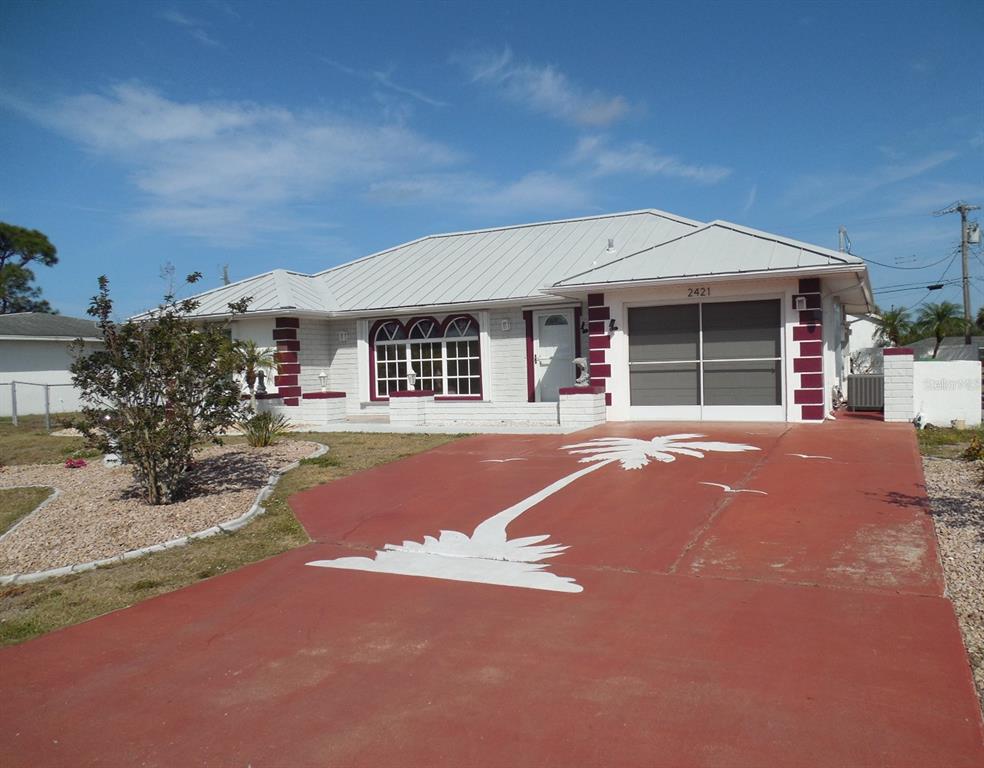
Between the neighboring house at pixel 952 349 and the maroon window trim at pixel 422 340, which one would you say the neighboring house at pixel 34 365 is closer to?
the maroon window trim at pixel 422 340

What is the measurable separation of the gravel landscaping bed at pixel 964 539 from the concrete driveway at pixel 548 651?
0.38ft

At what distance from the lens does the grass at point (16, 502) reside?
9445 mm

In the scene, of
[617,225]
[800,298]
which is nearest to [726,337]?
[800,298]

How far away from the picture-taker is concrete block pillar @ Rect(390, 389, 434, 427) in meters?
17.3

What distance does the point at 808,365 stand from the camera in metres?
14.5

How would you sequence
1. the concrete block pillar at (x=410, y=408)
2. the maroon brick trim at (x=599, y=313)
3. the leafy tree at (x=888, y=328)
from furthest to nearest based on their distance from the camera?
1. the leafy tree at (x=888, y=328)
2. the concrete block pillar at (x=410, y=408)
3. the maroon brick trim at (x=599, y=313)

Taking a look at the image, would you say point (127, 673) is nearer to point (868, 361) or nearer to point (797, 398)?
point (797, 398)

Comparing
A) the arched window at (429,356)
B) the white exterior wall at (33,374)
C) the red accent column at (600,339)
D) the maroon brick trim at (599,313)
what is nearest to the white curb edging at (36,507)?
the arched window at (429,356)

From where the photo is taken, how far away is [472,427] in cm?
1650

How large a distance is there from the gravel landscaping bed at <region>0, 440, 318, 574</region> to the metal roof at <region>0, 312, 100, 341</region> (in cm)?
1714

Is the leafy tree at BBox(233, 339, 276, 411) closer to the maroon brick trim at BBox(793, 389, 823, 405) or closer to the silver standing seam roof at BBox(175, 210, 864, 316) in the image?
the silver standing seam roof at BBox(175, 210, 864, 316)

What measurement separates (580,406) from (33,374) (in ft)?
75.8

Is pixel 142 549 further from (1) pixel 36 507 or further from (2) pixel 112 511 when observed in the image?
(1) pixel 36 507

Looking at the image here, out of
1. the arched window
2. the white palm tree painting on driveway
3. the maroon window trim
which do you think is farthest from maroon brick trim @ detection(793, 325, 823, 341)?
the arched window
